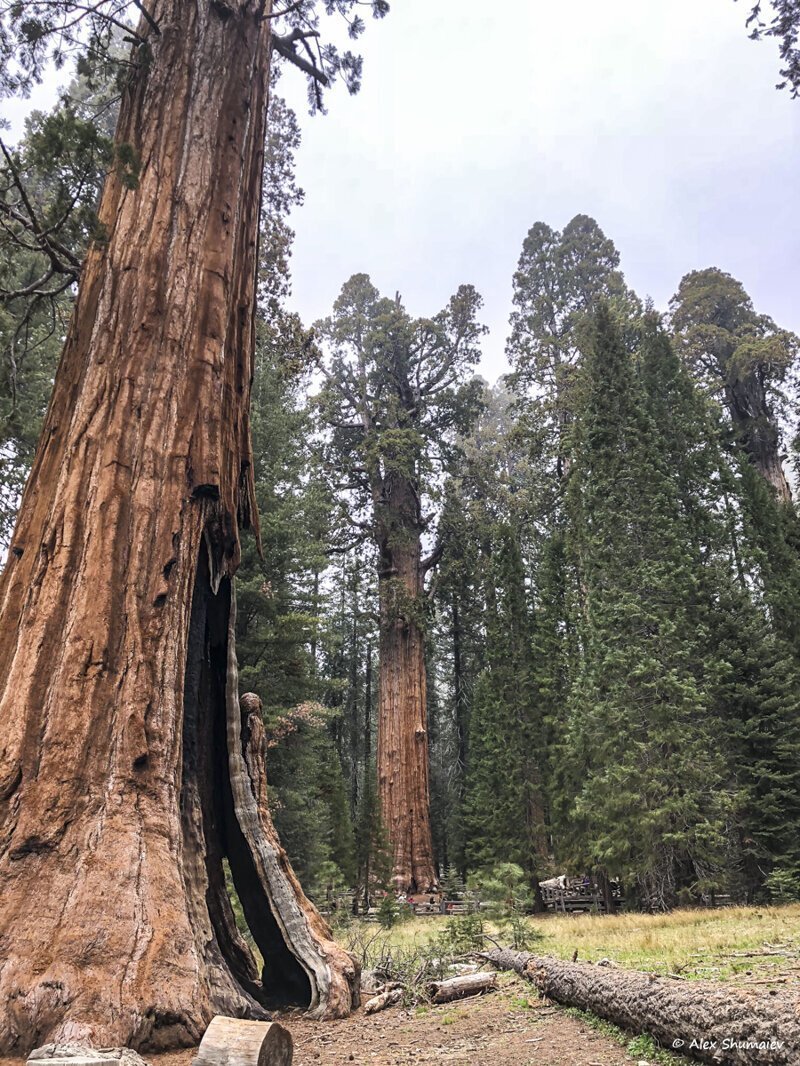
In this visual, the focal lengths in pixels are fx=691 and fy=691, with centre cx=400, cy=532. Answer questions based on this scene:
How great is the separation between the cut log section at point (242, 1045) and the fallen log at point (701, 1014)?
170 centimetres

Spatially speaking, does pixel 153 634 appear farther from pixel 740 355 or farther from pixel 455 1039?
pixel 740 355

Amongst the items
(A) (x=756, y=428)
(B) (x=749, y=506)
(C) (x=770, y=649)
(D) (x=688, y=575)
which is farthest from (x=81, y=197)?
(A) (x=756, y=428)

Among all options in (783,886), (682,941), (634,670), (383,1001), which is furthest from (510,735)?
(383,1001)

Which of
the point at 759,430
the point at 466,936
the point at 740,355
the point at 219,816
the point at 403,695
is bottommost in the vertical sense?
the point at 466,936

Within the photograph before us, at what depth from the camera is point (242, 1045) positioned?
2387 millimetres

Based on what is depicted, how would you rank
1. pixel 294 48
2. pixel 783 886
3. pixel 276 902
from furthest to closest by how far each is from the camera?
pixel 783 886 → pixel 294 48 → pixel 276 902

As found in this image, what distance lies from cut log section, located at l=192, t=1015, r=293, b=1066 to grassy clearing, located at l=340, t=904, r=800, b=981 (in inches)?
134

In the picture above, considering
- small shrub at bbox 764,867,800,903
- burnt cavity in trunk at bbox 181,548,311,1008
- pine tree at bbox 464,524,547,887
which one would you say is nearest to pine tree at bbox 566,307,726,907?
small shrub at bbox 764,867,800,903

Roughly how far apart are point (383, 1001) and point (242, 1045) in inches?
115

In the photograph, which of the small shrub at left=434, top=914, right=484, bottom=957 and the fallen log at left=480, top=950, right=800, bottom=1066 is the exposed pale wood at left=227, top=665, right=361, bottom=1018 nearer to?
the fallen log at left=480, top=950, right=800, bottom=1066

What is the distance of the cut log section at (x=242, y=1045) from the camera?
233 centimetres

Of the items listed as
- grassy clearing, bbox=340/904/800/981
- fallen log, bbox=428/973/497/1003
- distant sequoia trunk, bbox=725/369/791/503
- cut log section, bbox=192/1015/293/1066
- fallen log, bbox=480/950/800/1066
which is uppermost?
distant sequoia trunk, bbox=725/369/791/503

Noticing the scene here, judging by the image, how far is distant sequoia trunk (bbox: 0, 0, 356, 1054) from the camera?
10.6 feet

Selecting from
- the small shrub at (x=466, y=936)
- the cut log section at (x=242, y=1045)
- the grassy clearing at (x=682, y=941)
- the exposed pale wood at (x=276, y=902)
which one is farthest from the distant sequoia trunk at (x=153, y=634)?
the small shrub at (x=466, y=936)
